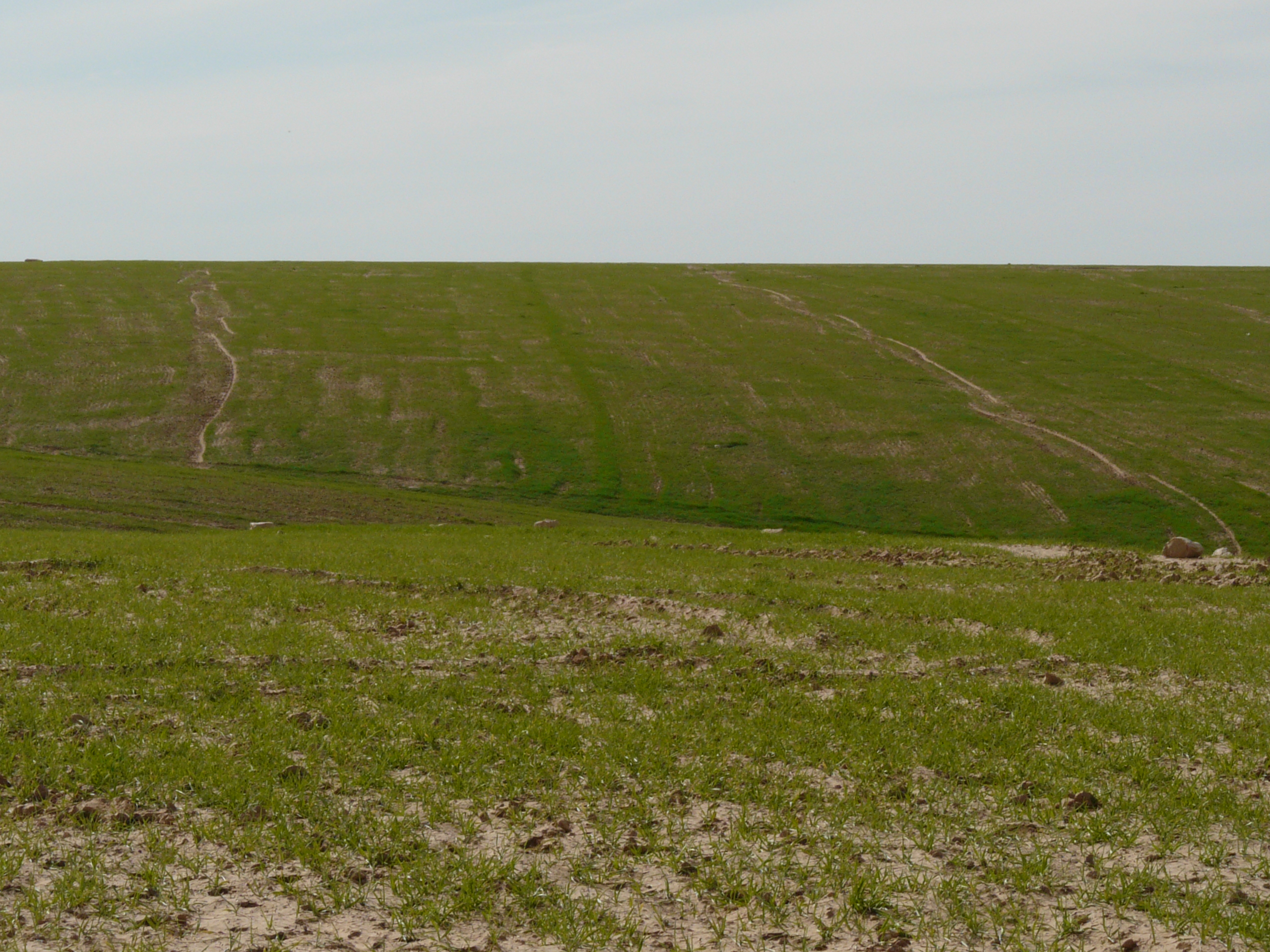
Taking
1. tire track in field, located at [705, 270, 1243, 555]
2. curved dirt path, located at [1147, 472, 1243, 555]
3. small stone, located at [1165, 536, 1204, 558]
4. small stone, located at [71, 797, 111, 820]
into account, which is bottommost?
curved dirt path, located at [1147, 472, 1243, 555]

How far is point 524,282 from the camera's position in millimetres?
109500

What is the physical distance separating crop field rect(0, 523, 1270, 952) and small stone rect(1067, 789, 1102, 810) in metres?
0.03

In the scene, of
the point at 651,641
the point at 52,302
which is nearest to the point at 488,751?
the point at 651,641

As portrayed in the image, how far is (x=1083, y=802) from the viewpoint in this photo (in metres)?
10.9

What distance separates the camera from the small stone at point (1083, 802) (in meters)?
10.9

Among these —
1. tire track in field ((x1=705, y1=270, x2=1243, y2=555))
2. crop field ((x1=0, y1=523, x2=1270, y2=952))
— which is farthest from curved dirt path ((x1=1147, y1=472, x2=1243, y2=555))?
crop field ((x1=0, y1=523, x2=1270, y2=952))

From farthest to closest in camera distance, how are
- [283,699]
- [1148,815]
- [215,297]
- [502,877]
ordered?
[215,297] → [283,699] → [1148,815] → [502,877]

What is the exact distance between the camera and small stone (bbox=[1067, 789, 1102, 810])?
10.9 meters

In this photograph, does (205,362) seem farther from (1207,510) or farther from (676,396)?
(1207,510)

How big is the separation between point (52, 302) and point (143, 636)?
84264 mm

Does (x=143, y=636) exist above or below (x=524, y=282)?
below

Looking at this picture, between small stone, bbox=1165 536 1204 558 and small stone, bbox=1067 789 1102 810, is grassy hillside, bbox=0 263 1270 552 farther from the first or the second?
small stone, bbox=1067 789 1102 810

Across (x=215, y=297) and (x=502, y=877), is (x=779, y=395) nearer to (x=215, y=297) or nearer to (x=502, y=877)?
(x=215, y=297)

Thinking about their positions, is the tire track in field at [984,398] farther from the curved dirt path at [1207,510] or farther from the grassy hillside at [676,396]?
the grassy hillside at [676,396]
